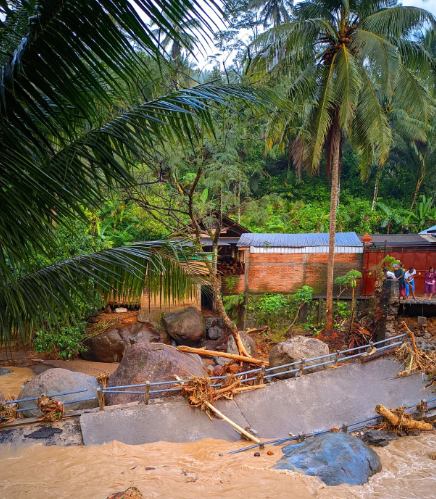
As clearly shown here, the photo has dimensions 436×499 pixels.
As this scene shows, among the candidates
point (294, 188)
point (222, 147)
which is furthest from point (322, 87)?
point (294, 188)

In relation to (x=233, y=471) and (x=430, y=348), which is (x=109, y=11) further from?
(x=430, y=348)

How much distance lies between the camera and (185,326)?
17766mm

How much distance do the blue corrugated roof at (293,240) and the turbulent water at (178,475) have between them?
10169mm

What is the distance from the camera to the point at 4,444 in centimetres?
810

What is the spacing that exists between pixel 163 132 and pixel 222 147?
10848 millimetres

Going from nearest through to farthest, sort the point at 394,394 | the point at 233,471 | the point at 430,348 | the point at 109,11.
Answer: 1. the point at 109,11
2. the point at 233,471
3. the point at 394,394
4. the point at 430,348

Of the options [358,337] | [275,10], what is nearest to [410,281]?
[358,337]

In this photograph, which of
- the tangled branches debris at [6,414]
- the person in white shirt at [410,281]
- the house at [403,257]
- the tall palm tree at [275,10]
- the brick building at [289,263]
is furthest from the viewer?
the tall palm tree at [275,10]

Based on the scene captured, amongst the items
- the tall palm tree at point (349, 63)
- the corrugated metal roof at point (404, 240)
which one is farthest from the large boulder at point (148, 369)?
the corrugated metal roof at point (404, 240)

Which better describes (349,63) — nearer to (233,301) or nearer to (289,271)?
(289,271)

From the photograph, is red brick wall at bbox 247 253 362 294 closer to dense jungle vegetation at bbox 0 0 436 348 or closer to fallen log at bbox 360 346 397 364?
dense jungle vegetation at bbox 0 0 436 348

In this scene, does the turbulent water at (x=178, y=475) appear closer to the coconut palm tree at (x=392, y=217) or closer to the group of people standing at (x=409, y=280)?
the group of people standing at (x=409, y=280)

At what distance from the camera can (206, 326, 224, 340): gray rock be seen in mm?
18484

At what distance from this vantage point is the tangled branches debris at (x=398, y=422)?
9.40 metres
